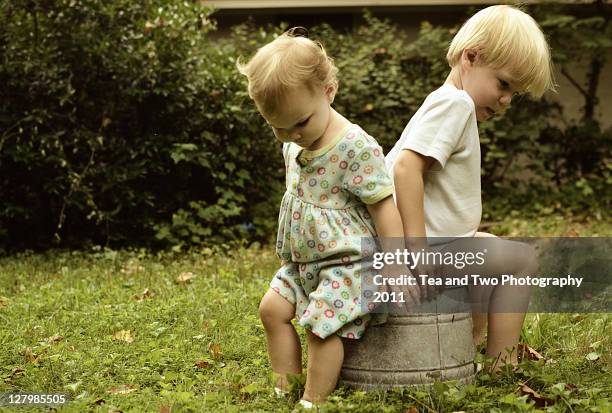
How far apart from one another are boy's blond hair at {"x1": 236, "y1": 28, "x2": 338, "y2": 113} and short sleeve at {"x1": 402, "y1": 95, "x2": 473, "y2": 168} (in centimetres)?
40

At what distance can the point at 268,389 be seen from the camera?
10.6 ft

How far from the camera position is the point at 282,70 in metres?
2.85

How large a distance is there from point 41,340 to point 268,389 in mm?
1419

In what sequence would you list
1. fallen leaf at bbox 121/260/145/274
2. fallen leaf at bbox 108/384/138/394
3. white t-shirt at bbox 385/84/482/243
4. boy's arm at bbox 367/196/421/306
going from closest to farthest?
boy's arm at bbox 367/196/421/306
white t-shirt at bbox 385/84/482/243
fallen leaf at bbox 108/384/138/394
fallen leaf at bbox 121/260/145/274

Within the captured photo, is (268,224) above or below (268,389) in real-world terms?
below

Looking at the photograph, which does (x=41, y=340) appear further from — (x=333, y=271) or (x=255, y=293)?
(x=333, y=271)

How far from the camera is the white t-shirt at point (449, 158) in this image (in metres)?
3.06

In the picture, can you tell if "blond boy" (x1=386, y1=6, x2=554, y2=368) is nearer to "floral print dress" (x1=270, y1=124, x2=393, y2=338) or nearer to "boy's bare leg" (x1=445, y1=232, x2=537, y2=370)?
"boy's bare leg" (x1=445, y1=232, x2=537, y2=370)

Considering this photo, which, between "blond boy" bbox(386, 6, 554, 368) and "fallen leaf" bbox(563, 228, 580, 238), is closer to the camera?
"blond boy" bbox(386, 6, 554, 368)

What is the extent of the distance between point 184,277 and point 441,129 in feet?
9.60

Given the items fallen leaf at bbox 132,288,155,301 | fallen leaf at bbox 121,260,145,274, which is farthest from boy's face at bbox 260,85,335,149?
fallen leaf at bbox 121,260,145,274

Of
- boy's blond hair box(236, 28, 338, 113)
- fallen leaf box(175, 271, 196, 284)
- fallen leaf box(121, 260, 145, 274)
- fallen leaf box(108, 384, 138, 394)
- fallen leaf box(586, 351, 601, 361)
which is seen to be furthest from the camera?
fallen leaf box(121, 260, 145, 274)

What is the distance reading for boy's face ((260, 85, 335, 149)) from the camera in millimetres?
2893

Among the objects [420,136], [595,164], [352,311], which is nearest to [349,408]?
[352,311]
